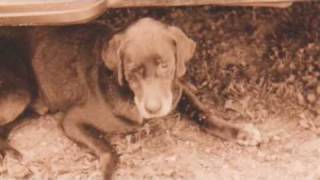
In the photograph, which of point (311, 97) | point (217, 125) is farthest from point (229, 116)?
point (311, 97)

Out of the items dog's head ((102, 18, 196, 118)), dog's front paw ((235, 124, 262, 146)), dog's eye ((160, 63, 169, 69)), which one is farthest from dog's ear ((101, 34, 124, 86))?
dog's front paw ((235, 124, 262, 146))

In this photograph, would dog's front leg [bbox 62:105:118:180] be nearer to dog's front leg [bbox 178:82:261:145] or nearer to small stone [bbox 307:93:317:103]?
dog's front leg [bbox 178:82:261:145]

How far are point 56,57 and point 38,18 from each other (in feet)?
0.83

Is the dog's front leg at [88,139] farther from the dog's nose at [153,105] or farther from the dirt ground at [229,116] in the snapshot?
the dog's nose at [153,105]

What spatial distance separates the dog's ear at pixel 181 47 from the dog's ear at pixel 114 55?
0.43 feet

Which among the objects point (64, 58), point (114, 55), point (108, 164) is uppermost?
point (114, 55)

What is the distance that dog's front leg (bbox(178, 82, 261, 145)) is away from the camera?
2145 millimetres

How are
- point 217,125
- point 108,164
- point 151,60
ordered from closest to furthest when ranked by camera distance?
point 151,60 → point 108,164 → point 217,125

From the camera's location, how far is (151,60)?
195 centimetres

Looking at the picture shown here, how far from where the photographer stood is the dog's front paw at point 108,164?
2.08 metres

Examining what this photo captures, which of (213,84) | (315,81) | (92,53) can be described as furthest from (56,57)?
(315,81)

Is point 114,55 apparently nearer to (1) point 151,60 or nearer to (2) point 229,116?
(1) point 151,60

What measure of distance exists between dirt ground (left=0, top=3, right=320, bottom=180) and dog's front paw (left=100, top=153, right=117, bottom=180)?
2 centimetres

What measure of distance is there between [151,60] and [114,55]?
4.8 inches
